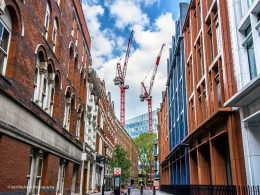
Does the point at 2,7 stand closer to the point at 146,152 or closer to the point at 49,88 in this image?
the point at 49,88

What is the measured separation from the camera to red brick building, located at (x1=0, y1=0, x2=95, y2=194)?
10.3 metres

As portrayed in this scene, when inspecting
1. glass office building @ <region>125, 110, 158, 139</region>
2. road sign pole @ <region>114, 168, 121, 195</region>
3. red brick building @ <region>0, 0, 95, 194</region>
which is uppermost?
glass office building @ <region>125, 110, 158, 139</region>

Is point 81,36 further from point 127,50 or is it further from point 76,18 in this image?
point 127,50

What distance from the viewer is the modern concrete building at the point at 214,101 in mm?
12766

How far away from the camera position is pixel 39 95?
1439cm

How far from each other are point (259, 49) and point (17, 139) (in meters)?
11.0

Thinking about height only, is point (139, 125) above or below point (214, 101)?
above

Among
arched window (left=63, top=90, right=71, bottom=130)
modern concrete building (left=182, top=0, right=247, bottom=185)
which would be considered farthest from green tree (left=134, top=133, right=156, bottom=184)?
arched window (left=63, top=90, right=71, bottom=130)

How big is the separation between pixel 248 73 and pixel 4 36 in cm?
1089

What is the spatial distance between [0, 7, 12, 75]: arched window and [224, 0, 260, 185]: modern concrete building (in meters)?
9.69

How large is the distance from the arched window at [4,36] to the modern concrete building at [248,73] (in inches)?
382

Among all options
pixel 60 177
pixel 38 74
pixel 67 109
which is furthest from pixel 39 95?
pixel 60 177

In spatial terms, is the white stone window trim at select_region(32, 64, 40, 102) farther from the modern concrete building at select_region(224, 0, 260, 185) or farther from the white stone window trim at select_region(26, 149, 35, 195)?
the modern concrete building at select_region(224, 0, 260, 185)

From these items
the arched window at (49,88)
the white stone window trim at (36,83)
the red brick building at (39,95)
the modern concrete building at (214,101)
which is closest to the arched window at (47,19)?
the red brick building at (39,95)
